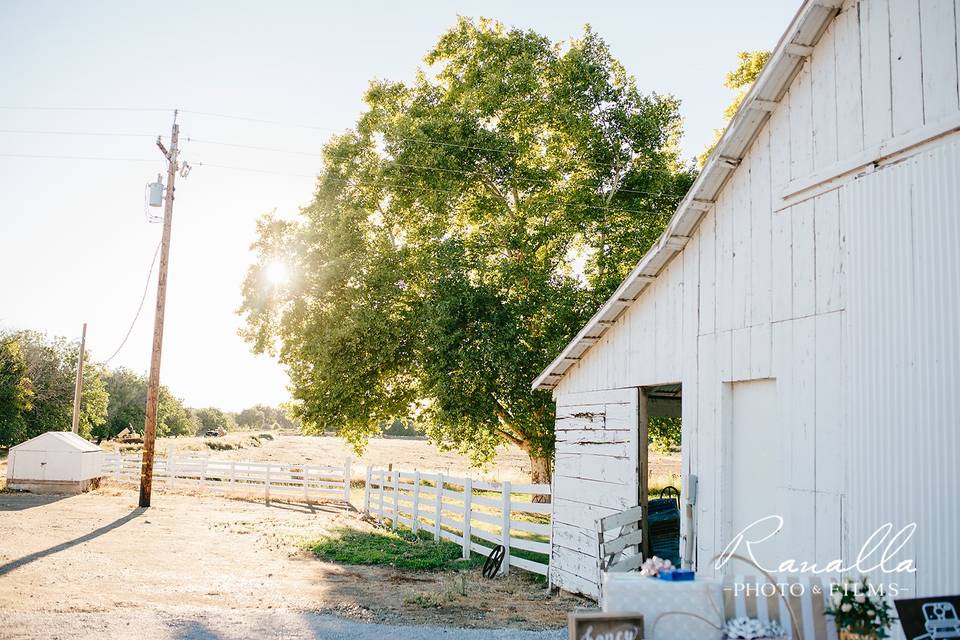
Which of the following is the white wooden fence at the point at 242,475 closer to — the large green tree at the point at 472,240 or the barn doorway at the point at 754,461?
the large green tree at the point at 472,240

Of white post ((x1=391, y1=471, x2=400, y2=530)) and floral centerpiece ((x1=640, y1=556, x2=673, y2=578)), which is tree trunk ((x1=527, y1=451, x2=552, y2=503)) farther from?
floral centerpiece ((x1=640, y1=556, x2=673, y2=578))

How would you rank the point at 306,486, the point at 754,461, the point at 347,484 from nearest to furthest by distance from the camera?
the point at 754,461, the point at 347,484, the point at 306,486

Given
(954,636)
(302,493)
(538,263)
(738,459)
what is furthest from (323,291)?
→ (954,636)

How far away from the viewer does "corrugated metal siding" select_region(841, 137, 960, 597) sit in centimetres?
512

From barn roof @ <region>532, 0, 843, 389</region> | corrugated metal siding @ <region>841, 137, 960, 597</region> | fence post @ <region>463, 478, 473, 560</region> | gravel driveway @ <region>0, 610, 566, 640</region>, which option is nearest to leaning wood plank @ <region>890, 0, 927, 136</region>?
corrugated metal siding @ <region>841, 137, 960, 597</region>

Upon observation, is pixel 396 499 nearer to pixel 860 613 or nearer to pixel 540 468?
pixel 540 468

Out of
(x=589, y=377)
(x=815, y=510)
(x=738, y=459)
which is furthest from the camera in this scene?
(x=589, y=377)

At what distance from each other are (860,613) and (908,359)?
Answer: 206cm

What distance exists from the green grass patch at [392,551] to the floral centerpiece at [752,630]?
900cm

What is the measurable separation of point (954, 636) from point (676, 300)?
16.0 feet

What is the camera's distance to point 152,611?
8.52m

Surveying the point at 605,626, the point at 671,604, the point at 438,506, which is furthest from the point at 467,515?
Answer: the point at 605,626

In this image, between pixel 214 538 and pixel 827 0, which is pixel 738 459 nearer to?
pixel 827 0

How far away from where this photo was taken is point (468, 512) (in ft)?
46.3
